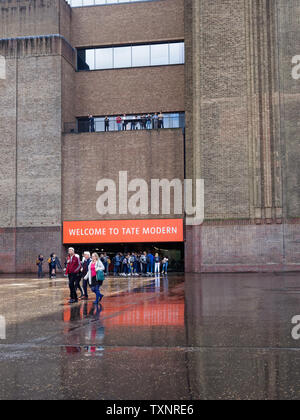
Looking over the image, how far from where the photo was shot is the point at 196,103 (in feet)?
109

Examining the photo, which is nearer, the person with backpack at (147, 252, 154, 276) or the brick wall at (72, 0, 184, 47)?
the person with backpack at (147, 252, 154, 276)

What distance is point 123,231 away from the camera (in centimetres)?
3578

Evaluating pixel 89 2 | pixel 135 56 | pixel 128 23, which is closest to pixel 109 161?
pixel 135 56

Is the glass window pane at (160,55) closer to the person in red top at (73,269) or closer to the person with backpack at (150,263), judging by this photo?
the person with backpack at (150,263)

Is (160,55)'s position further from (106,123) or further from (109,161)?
(109,161)

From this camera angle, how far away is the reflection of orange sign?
35.1 metres

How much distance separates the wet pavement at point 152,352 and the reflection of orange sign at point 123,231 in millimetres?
21948

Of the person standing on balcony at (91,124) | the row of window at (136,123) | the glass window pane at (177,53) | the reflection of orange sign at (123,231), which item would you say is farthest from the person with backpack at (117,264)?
the glass window pane at (177,53)

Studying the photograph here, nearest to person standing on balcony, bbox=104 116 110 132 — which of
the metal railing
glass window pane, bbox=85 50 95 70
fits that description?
the metal railing

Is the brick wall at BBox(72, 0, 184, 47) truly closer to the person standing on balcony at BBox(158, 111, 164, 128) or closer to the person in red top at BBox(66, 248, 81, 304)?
the person standing on balcony at BBox(158, 111, 164, 128)

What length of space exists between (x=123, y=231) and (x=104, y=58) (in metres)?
13.7

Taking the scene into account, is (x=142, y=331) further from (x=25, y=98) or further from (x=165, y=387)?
(x=25, y=98)

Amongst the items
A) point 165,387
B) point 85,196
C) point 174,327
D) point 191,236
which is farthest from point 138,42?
point 165,387

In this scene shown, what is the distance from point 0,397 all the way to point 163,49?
36242mm
